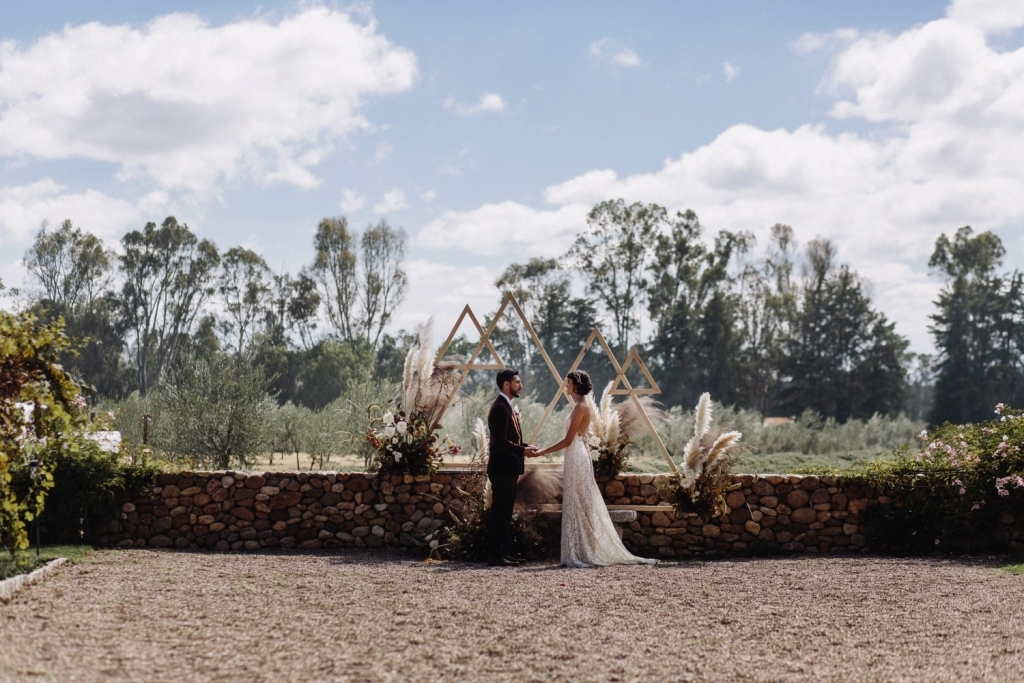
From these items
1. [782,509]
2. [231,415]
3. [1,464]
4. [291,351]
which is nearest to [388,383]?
[231,415]

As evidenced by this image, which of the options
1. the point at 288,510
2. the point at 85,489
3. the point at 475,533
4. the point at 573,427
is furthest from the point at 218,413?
the point at 573,427

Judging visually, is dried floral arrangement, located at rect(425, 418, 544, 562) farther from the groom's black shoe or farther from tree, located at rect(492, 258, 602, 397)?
tree, located at rect(492, 258, 602, 397)

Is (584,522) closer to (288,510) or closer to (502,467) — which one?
(502,467)

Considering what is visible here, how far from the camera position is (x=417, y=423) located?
9.41m

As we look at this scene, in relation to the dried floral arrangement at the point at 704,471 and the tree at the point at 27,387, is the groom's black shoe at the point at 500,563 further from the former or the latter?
the tree at the point at 27,387

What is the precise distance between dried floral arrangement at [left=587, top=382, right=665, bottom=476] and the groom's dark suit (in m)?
1.05

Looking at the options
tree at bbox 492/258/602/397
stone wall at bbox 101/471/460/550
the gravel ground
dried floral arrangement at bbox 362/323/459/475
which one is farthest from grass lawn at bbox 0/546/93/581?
tree at bbox 492/258/602/397

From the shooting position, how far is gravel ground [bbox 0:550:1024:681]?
15.3 feet

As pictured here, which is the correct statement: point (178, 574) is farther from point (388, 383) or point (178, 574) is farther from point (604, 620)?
point (388, 383)

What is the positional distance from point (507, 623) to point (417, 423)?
12.9ft

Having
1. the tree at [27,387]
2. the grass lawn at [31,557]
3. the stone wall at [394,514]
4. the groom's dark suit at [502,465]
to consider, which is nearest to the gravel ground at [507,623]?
the grass lawn at [31,557]

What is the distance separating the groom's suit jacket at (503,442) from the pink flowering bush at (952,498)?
11.9ft

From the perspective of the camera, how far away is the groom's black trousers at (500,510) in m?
8.36

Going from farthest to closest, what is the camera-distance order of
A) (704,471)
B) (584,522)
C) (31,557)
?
(704,471)
(584,522)
(31,557)
